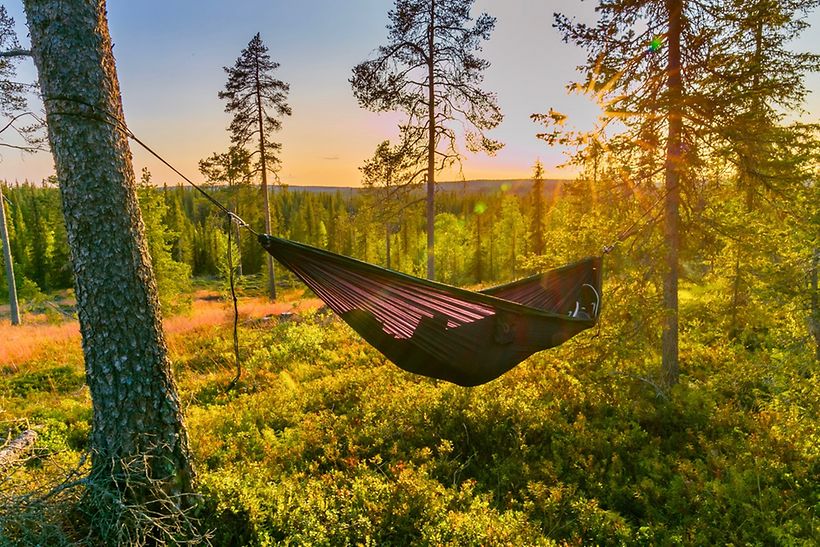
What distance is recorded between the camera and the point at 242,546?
2.70 meters

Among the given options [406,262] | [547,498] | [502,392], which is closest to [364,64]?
[502,392]

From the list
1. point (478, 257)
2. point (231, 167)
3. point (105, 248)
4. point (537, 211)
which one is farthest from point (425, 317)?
point (478, 257)

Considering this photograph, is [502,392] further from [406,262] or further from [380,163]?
[406,262]

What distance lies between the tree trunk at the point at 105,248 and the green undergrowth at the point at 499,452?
49 centimetres

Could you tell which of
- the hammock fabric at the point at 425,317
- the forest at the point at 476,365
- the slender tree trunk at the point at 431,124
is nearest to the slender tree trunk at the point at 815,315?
the forest at the point at 476,365

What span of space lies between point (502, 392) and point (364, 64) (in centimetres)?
737

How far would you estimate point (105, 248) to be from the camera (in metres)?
2.42

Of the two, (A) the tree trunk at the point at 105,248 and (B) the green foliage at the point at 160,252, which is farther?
(B) the green foliage at the point at 160,252

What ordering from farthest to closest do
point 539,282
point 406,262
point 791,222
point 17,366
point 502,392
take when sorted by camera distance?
point 406,262, point 17,366, point 502,392, point 791,222, point 539,282

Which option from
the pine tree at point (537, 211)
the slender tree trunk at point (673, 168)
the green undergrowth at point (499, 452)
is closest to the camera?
the green undergrowth at point (499, 452)

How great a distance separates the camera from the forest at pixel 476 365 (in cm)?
247

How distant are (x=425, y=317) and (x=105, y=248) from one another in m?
2.27

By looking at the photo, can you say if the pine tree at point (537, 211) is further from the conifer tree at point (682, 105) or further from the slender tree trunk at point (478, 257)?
the conifer tree at point (682, 105)

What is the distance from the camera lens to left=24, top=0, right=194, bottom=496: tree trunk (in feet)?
7.59
